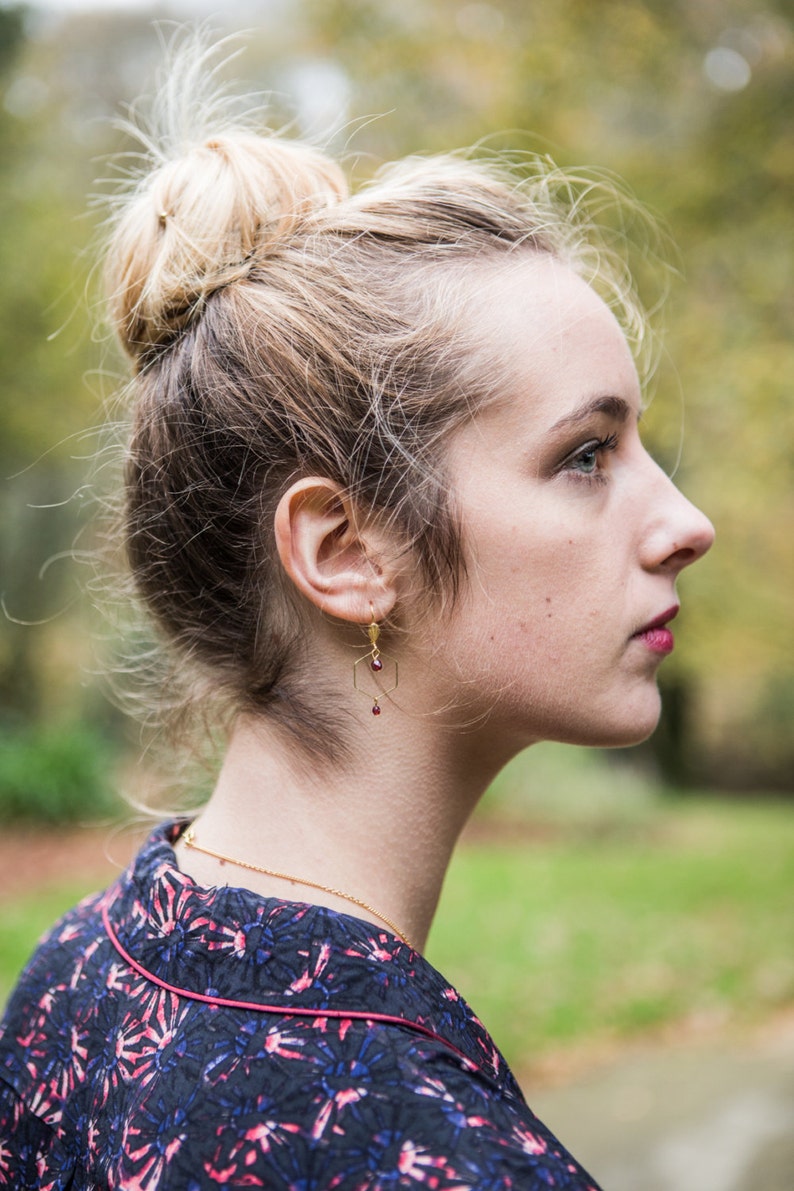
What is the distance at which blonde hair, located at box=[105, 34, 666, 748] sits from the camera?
5.28ft

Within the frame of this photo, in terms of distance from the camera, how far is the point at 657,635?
1.69 meters

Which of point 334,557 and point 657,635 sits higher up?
point 657,635

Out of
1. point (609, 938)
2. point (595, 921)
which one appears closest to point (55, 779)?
point (595, 921)

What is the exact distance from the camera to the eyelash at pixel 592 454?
162 centimetres

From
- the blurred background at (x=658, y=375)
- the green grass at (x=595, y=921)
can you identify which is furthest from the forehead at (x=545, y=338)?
the green grass at (x=595, y=921)

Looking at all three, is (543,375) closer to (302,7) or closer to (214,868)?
(214,868)

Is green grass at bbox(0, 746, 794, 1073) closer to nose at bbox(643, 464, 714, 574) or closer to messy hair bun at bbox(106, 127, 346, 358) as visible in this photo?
nose at bbox(643, 464, 714, 574)

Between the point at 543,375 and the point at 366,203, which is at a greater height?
the point at 366,203

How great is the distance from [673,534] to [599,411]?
21cm

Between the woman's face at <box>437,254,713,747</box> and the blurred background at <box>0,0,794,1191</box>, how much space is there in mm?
2437

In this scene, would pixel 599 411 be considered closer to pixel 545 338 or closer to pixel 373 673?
pixel 545 338

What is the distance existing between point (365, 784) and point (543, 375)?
2.15ft

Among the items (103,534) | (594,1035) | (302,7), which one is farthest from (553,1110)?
(302,7)

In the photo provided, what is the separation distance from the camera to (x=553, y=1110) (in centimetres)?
489
